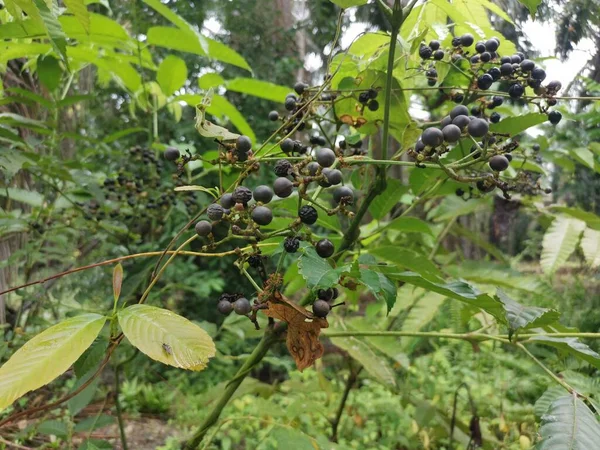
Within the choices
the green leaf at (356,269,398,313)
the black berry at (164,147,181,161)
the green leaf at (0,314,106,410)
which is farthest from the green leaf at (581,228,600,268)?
the green leaf at (0,314,106,410)

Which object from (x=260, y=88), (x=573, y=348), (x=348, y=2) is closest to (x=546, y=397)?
(x=573, y=348)

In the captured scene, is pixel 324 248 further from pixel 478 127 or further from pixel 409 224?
pixel 409 224

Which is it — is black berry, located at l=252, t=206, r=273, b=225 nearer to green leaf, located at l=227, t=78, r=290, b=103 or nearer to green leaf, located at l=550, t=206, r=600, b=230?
green leaf, located at l=227, t=78, r=290, b=103

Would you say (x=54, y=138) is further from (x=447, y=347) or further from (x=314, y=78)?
(x=314, y=78)

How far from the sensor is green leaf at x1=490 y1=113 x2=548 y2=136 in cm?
88

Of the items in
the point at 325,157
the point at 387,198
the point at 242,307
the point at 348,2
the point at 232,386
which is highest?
the point at 348,2

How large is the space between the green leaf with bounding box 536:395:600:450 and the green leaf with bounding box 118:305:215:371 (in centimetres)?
45

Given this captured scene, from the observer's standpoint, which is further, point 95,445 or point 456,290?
point 95,445

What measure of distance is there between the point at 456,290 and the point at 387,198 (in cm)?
37

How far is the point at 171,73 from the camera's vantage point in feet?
4.36

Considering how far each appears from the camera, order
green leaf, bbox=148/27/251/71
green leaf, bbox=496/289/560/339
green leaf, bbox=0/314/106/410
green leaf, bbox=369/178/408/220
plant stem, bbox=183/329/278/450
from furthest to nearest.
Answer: green leaf, bbox=148/27/251/71 → green leaf, bbox=369/178/408/220 → plant stem, bbox=183/329/278/450 → green leaf, bbox=496/289/560/339 → green leaf, bbox=0/314/106/410

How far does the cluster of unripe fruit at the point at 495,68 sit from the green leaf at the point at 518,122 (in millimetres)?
21

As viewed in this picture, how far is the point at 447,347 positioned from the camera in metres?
3.72

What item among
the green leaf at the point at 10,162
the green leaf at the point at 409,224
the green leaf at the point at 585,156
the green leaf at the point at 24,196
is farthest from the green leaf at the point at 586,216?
the green leaf at the point at 24,196
